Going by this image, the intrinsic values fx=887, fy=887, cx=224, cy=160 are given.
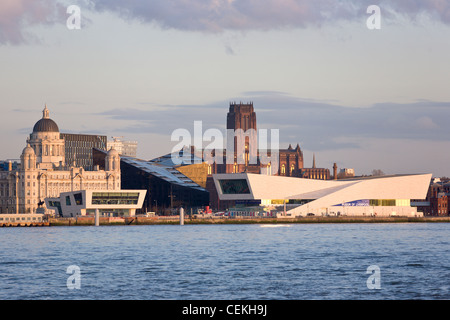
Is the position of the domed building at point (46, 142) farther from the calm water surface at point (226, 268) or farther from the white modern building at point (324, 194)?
the calm water surface at point (226, 268)

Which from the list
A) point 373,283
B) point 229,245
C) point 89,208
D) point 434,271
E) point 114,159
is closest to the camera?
point 373,283

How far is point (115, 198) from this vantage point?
14962 centimetres

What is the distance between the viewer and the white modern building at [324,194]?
146 metres

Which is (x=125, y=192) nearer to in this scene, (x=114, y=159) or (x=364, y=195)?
(x=114, y=159)

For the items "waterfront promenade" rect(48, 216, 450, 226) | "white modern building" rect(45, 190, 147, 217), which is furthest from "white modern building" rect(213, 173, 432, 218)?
"white modern building" rect(45, 190, 147, 217)

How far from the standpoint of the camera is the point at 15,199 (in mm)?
161875

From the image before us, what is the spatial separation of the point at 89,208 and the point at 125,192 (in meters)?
7.78

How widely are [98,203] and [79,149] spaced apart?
49.9m

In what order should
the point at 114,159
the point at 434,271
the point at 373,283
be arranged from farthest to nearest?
the point at 114,159
the point at 434,271
the point at 373,283

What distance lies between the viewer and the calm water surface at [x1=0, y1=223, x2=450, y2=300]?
39.7m

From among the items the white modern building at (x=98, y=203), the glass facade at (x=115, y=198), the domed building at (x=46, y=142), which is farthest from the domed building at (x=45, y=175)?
the glass facade at (x=115, y=198)

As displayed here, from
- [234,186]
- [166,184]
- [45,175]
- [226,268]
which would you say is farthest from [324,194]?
[226,268]

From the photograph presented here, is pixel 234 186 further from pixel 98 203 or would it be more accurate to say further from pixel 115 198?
pixel 98 203
